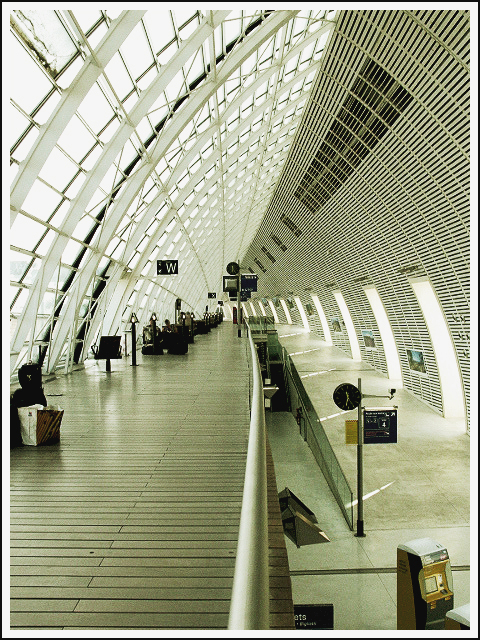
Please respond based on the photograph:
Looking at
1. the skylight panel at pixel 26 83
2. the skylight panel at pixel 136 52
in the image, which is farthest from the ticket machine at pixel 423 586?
the skylight panel at pixel 136 52

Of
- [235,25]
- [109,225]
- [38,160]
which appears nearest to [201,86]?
[235,25]

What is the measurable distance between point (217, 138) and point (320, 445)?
15801 mm

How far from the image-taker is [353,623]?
12352mm

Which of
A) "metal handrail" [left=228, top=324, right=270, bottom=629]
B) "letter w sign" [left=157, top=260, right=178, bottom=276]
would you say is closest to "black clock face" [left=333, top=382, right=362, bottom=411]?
"letter w sign" [left=157, top=260, right=178, bottom=276]

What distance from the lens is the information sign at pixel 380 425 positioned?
1761cm

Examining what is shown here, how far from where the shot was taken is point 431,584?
1158cm

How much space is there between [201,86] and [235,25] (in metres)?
2.58

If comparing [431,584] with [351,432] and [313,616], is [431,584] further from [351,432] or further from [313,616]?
[351,432]

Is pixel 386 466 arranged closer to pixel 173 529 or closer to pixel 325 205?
pixel 325 205

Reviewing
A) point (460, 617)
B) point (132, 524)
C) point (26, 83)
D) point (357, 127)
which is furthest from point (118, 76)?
point (460, 617)

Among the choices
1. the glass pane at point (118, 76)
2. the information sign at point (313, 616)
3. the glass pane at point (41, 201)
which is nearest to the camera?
the information sign at point (313, 616)

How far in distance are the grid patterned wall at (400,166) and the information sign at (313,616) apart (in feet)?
39.0

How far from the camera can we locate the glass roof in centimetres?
1299

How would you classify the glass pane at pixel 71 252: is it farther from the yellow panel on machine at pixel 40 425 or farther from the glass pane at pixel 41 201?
the yellow panel on machine at pixel 40 425
